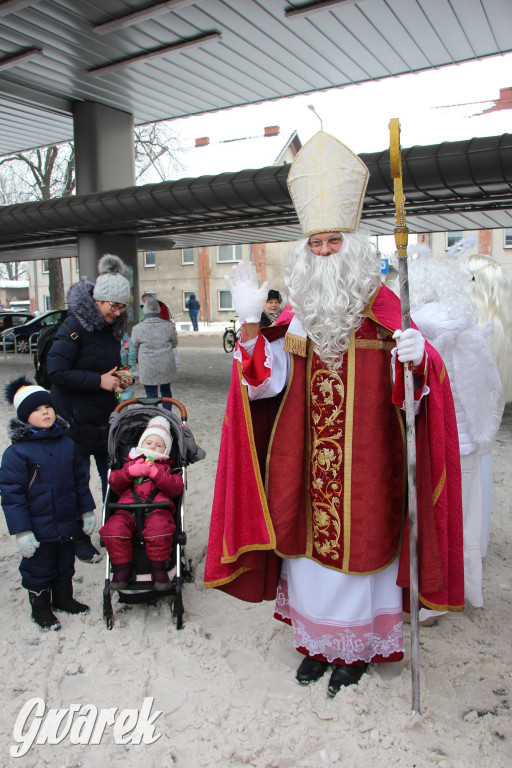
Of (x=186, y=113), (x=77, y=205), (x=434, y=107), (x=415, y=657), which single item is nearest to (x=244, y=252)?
(x=434, y=107)

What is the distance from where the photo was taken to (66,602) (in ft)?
11.3

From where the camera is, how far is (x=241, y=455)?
2.69 meters

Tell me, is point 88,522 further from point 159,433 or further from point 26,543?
point 159,433

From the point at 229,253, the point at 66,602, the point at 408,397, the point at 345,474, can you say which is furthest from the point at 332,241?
the point at 229,253

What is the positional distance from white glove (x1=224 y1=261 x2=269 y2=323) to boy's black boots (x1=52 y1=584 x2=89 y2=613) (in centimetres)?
206

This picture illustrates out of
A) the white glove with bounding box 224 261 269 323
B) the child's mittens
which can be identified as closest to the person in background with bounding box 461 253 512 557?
the white glove with bounding box 224 261 269 323

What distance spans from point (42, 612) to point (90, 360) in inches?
64.4

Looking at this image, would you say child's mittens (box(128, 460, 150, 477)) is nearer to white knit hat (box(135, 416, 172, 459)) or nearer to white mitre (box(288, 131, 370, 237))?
white knit hat (box(135, 416, 172, 459))

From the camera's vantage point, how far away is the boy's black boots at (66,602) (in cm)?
344

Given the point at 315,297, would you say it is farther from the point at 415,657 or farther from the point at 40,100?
the point at 40,100

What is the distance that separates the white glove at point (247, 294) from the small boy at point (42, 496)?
4.73 ft

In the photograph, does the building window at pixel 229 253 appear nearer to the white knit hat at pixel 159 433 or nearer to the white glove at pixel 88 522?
the white knit hat at pixel 159 433

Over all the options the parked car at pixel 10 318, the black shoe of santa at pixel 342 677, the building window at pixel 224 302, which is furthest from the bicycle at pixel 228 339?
the black shoe of santa at pixel 342 677

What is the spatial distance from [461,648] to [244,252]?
28554 mm
